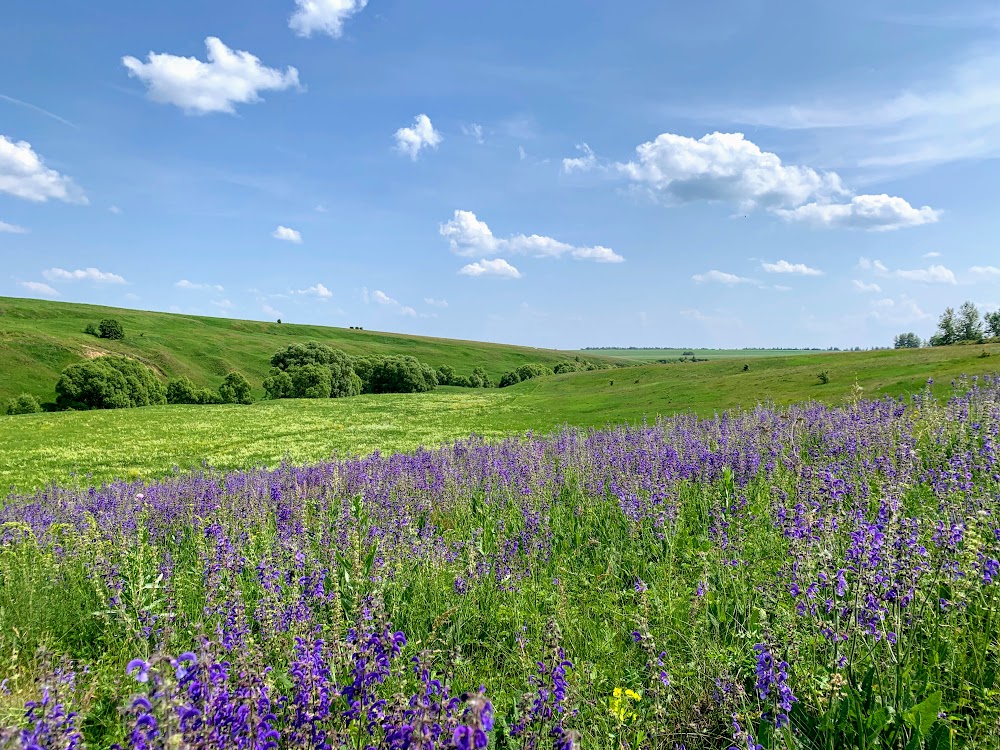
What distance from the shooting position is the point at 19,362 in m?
83.4

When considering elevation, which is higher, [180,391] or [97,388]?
[97,388]

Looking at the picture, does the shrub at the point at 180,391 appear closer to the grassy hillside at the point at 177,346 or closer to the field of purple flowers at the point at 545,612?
the grassy hillside at the point at 177,346

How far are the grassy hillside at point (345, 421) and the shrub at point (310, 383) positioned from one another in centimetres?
1362

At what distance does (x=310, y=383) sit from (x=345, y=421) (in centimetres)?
3307

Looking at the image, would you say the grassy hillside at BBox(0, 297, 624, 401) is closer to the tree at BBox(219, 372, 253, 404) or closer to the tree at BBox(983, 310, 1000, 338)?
the tree at BBox(219, 372, 253, 404)

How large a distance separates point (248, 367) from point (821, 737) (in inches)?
5080

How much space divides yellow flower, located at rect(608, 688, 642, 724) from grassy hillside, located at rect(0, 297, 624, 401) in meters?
98.0

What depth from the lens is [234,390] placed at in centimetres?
7900

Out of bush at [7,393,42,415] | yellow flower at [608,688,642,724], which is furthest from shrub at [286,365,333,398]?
yellow flower at [608,688,642,724]

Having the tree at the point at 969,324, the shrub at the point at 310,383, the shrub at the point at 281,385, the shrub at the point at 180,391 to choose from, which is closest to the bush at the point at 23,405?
the shrub at the point at 180,391

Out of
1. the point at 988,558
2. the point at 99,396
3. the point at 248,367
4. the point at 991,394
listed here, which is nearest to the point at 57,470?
the point at 988,558

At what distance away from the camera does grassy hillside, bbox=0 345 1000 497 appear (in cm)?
2603

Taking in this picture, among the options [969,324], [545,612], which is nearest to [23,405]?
[545,612]

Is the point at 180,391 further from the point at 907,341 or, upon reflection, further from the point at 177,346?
the point at 907,341
